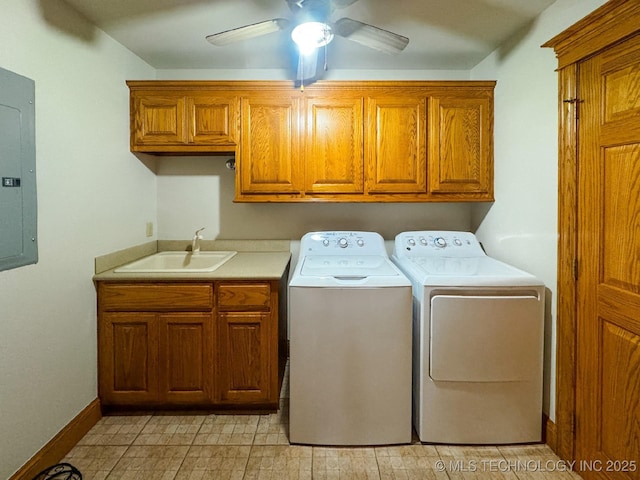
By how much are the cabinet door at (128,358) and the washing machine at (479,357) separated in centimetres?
152

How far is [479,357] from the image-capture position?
76.3 inches

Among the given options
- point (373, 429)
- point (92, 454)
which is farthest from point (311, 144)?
point (92, 454)

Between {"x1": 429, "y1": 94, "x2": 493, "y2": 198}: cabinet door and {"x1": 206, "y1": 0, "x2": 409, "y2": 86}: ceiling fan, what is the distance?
775 millimetres

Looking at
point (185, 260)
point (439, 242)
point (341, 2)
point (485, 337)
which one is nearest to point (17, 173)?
point (185, 260)

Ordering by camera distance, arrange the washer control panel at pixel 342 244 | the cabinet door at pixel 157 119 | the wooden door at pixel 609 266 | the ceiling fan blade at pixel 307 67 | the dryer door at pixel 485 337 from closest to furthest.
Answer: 1. the wooden door at pixel 609 266
2. the dryer door at pixel 485 337
3. the ceiling fan blade at pixel 307 67
4. the cabinet door at pixel 157 119
5. the washer control panel at pixel 342 244

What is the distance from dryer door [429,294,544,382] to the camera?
1.93 meters

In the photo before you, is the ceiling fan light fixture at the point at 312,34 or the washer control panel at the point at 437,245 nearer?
the ceiling fan light fixture at the point at 312,34

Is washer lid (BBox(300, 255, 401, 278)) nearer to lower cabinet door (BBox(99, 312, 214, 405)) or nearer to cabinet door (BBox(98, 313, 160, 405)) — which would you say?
lower cabinet door (BBox(99, 312, 214, 405))

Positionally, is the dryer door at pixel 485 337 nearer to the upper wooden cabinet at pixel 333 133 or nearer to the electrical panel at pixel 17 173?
the upper wooden cabinet at pixel 333 133

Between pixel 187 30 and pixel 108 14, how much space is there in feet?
1.34

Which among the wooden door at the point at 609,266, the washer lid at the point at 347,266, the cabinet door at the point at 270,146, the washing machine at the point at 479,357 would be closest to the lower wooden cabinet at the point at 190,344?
the washer lid at the point at 347,266

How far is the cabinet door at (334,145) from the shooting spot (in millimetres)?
2600

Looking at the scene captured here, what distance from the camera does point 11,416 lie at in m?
1.60

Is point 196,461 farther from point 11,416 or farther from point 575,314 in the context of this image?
point 575,314
